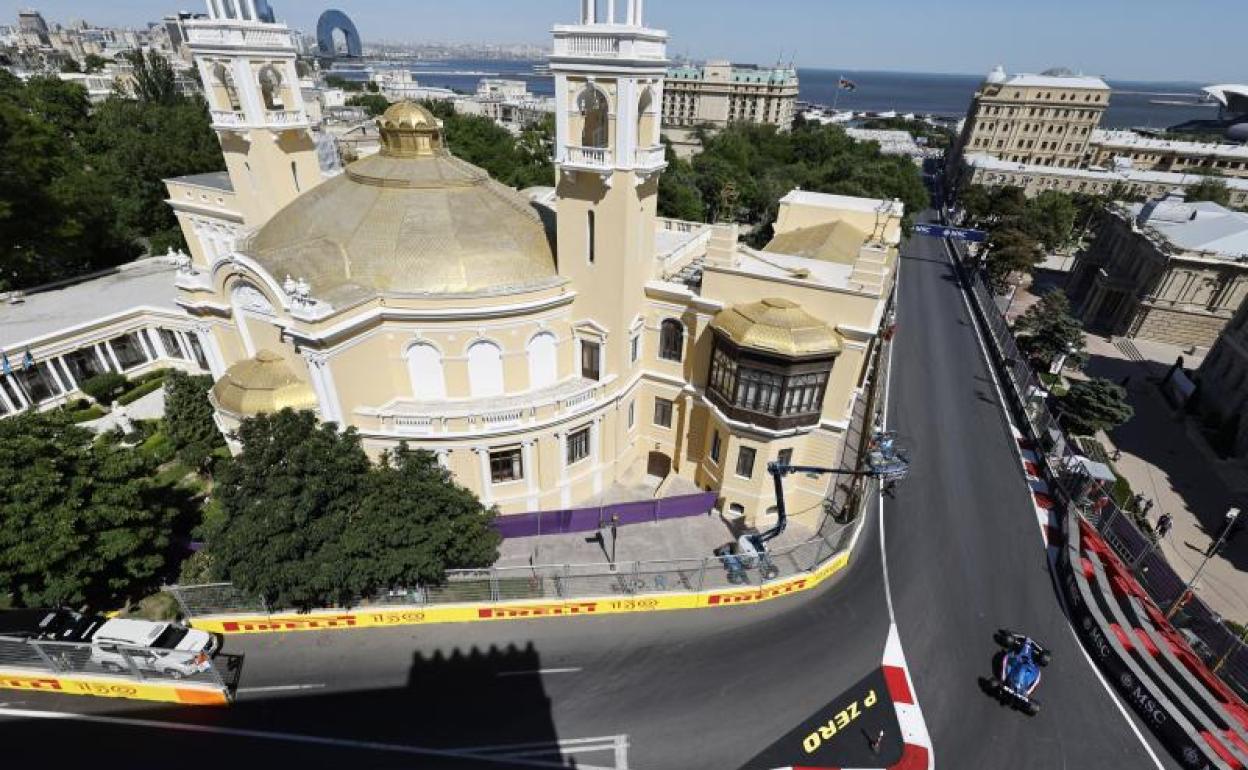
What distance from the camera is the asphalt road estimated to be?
20.6 meters

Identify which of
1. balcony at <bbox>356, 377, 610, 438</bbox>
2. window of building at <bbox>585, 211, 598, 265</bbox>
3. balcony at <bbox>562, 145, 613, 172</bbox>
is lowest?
balcony at <bbox>356, 377, 610, 438</bbox>

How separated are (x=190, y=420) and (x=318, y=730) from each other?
2148cm

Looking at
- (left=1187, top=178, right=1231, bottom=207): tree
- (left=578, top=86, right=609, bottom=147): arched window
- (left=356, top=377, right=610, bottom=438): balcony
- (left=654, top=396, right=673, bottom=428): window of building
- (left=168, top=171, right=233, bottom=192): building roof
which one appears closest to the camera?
(left=578, top=86, right=609, bottom=147): arched window

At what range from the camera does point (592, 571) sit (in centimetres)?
2898

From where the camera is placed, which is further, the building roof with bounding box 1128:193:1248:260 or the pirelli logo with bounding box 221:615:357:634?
the building roof with bounding box 1128:193:1248:260

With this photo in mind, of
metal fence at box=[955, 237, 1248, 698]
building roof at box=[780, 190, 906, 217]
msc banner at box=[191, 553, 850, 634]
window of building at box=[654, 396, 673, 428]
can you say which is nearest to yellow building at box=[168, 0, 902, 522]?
window of building at box=[654, 396, 673, 428]

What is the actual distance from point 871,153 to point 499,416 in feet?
365

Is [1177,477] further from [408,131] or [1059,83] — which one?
[1059,83]

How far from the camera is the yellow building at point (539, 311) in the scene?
84.5 ft

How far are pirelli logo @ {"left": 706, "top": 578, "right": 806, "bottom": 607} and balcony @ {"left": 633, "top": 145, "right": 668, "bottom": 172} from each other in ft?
65.3

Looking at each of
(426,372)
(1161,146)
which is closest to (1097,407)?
(426,372)

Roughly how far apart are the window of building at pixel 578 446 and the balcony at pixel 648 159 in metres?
13.7

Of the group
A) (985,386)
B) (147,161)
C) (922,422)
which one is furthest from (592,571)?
(147,161)

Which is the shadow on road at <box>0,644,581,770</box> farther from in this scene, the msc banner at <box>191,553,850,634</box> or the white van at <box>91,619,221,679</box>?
the msc banner at <box>191,553,850,634</box>
